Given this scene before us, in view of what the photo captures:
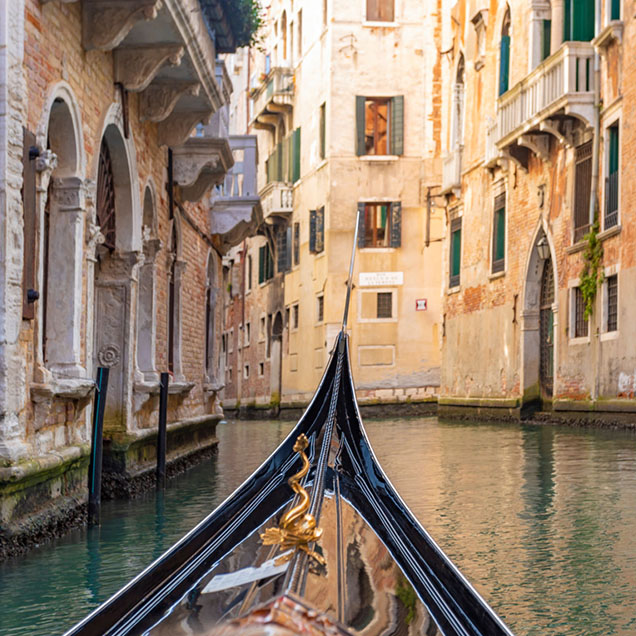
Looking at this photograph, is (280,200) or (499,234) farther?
(280,200)

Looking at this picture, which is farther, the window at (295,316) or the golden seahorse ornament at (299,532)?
the window at (295,316)

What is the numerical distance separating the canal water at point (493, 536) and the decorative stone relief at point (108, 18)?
262cm

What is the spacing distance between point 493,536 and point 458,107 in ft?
53.5

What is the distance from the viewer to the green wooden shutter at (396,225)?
2259 centimetres

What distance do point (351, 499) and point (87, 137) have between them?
4.25 m

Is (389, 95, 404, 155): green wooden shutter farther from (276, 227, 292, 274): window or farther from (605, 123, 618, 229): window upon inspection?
(605, 123, 618, 229): window

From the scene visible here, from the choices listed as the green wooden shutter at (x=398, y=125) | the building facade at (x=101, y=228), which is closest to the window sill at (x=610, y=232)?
the building facade at (x=101, y=228)

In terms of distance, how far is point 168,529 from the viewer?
20.5 feet

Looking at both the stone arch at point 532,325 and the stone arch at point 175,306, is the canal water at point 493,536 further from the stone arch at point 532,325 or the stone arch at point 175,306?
the stone arch at point 532,325

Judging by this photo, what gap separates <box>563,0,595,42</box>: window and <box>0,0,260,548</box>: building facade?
577 cm

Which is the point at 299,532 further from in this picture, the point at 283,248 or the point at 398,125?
the point at 283,248

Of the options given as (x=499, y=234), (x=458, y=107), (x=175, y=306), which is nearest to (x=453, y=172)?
(x=458, y=107)

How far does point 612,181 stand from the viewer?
13.8 m

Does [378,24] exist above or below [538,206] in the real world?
above
